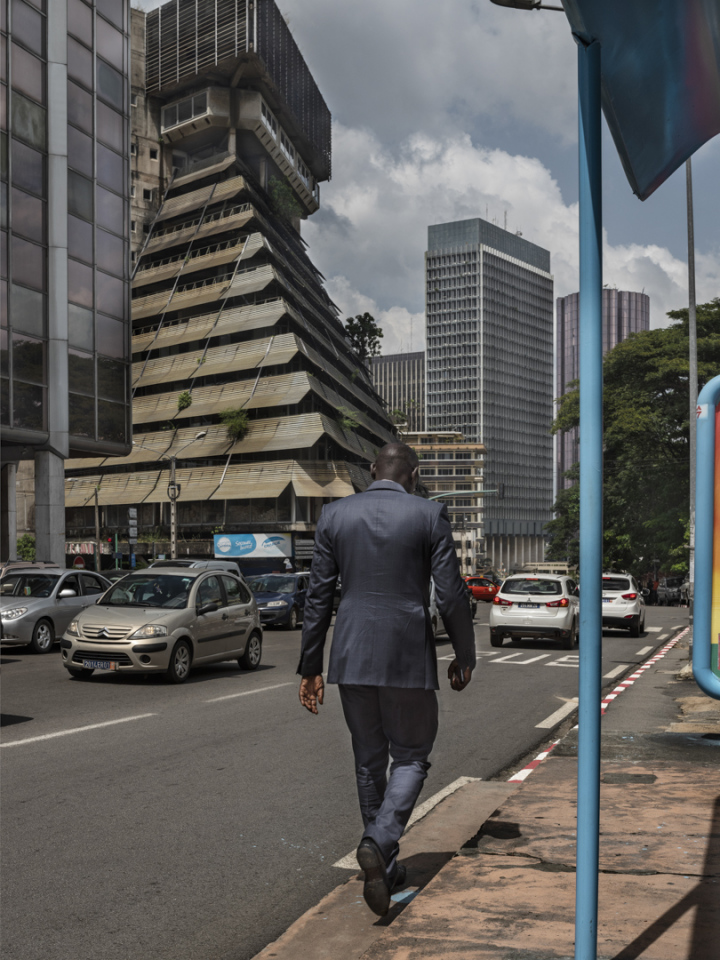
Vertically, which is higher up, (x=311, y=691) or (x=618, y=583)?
(x=311, y=691)

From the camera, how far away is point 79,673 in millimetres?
14023

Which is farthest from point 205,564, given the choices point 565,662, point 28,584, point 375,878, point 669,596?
point 669,596

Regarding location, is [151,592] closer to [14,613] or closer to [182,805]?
[14,613]

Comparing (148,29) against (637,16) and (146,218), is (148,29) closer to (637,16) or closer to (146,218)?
(146,218)

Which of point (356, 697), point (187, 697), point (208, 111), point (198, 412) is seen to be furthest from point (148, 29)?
point (356, 697)

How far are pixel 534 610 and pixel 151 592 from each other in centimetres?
931

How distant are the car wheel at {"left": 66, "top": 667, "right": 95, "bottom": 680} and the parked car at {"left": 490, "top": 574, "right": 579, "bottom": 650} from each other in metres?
9.48

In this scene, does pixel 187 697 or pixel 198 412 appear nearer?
pixel 187 697

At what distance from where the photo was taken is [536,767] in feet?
23.8

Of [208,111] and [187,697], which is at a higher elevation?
[208,111]

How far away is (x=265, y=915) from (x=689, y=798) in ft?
9.67

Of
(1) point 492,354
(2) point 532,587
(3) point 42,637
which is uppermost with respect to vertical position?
(1) point 492,354

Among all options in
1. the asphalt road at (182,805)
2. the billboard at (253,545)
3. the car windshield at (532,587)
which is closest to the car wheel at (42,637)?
the asphalt road at (182,805)

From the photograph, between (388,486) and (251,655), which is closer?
(388,486)
